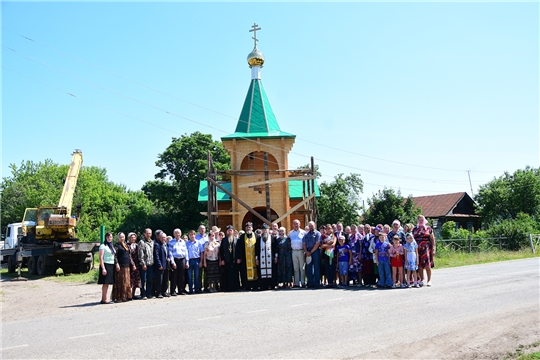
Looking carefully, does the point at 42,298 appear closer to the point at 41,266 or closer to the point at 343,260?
the point at 343,260

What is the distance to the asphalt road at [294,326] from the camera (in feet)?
21.1

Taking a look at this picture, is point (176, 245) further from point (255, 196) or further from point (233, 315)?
point (255, 196)

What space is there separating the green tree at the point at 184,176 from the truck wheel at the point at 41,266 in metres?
18.1

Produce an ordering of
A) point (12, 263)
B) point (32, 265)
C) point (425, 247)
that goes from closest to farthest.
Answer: point (425, 247), point (32, 265), point (12, 263)

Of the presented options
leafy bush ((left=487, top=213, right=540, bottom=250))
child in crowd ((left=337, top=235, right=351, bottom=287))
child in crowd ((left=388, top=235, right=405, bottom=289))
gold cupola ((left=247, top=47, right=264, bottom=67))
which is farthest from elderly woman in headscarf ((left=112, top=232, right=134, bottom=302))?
leafy bush ((left=487, top=213, right=540, bottom=250))

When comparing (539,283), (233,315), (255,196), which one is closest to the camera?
(233,315)

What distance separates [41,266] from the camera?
71.6 ft

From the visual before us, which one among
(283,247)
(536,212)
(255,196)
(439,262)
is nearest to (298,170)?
(255,196)

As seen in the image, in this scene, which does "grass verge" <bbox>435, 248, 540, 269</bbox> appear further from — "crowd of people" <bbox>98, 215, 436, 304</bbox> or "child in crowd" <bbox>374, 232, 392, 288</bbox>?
"child in crowd" <bbox>374, 232, 392, 288</bbox>

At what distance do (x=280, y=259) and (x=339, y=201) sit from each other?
26137 mm

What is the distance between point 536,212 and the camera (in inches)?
1674

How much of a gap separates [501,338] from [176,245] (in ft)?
25.9

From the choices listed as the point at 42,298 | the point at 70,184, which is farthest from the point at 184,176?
the point at 42,298

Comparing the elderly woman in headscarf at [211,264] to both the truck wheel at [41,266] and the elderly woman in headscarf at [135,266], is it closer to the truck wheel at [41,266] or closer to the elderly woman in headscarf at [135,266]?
the elderly woman in headscarf at [135,266]
